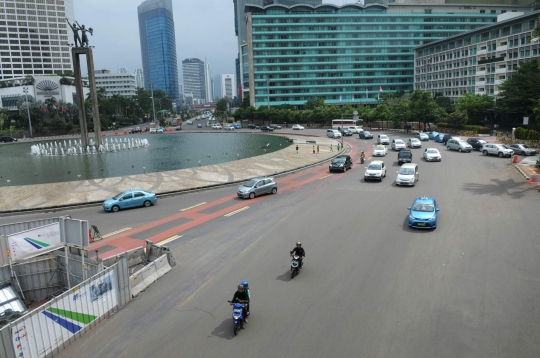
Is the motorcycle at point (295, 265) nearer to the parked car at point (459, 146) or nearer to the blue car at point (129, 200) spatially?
the blue car at point (129, 200)

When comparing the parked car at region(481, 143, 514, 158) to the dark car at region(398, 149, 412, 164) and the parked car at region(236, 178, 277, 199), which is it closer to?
the dark car at region(398, 149, 412, 164)

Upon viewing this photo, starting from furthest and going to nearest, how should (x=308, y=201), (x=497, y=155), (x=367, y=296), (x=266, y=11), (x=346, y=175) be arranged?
(x=266, y=11)
(x=497, y=155)
(x=346, y=175)
(x=308, y=201)
(x=367, y=296)

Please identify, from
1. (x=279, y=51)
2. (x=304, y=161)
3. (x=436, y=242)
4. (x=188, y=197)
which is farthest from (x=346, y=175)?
(x=279, y=51)

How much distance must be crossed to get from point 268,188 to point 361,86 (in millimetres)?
137151

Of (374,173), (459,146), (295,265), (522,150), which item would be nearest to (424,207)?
(295,265)

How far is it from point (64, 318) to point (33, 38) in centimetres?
19836

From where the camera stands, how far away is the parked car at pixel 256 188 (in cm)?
2923

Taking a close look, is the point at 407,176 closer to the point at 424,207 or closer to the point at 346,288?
the point at 424,207

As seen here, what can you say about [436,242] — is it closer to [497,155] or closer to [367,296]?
[367,296]

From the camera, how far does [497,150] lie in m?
46.4

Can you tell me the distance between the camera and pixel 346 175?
38.2 metres

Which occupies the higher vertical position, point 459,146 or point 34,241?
point 34,241

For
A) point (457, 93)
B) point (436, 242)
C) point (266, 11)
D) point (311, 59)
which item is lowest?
point (436, 242)

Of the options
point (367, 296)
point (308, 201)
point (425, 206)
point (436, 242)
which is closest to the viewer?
point (367, 296)
